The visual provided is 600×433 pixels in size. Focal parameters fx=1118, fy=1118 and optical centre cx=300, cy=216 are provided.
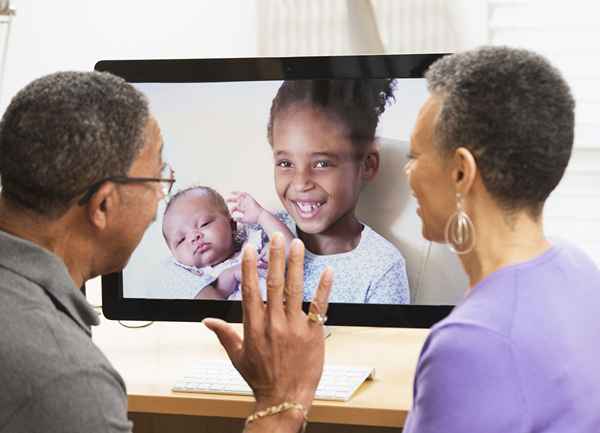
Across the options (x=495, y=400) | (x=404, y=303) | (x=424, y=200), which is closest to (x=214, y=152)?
(x=404, y=303)

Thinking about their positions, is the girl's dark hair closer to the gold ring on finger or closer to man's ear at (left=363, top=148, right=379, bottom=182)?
man's ear at (left=363, top=148, right=379, bottom=182)

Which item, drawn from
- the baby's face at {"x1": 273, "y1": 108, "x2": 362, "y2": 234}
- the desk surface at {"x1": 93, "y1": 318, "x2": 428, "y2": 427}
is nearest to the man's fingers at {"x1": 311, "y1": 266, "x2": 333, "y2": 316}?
the desk surface at {"x1": 93, "y1": 318, "x2": 428, "y2": 427}

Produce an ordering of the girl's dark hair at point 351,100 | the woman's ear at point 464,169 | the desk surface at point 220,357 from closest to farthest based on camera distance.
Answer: the woman's ear at point 464,169, the desk surface at point 220,357, the girl's dark hair at point 351,100

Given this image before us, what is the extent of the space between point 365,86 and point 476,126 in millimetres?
560

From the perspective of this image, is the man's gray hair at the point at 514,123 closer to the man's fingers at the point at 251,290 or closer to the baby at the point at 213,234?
the man's fingers at the point at 251,290

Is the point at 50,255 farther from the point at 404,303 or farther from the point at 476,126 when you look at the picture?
the point at 404,303

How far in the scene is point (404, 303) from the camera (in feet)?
5.83

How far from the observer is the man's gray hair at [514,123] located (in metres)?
1.20

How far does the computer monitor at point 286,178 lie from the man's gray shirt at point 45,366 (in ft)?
2.02

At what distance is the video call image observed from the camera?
1748 mm

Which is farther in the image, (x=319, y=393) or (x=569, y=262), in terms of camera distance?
(x=319, y=393)

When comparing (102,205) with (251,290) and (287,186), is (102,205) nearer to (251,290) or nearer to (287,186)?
(251,290)

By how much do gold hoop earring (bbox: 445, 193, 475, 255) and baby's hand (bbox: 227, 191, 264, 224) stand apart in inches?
23.0

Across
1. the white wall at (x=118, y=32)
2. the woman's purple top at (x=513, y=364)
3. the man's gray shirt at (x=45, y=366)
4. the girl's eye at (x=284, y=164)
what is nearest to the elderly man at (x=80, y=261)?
the man's gray shirt at (x=45, y=366)
